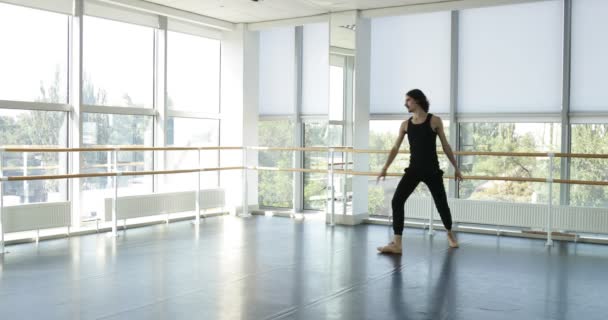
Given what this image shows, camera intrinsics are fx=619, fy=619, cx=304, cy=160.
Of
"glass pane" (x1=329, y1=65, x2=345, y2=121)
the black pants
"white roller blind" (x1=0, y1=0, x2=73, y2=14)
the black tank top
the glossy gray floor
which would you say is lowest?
the glossy gray floor

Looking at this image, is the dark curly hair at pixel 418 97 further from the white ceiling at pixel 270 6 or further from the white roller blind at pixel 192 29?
the white roller blind at pixel 192 29

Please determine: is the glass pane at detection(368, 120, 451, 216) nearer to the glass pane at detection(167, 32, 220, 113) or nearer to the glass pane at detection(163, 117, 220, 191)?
the glass pane at detection(163, 117, 220, 191)

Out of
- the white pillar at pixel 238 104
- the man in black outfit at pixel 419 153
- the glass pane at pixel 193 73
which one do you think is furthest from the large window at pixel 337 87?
the man in black outfit at pixel 419 153

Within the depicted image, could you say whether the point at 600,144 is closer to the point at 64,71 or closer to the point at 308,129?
the point at 308,129

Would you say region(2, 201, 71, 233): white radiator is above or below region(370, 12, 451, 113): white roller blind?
below

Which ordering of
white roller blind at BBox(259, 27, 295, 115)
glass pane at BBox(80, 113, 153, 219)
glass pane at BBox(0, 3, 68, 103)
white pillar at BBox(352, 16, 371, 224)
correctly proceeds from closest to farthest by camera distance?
glass pane at BBox(0, 3, 68, 103) → glass pane at BBox(80, 113, 153, 219) → white pillar at BBox(352, 16, 371, 224) → white roller blind at BBox(259, 27, 295, 115)

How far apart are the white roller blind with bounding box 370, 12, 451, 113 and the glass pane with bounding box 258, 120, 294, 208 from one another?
1690 millimetres

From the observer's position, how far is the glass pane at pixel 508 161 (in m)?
→ 7.59

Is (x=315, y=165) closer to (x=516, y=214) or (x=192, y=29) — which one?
(x=192, y=29)

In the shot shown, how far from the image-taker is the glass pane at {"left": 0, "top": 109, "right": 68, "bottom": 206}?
6945mm

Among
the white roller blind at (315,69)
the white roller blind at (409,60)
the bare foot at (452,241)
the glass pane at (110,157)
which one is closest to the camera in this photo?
the bare foot at (452,241)

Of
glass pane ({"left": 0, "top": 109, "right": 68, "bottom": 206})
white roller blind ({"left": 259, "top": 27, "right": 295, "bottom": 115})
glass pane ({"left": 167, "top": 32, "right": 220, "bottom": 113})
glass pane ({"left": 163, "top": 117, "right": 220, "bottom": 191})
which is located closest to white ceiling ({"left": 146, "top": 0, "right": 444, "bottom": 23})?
glass pane ({"left": 167, "top": 32, "right": 220, "bottom": 113})

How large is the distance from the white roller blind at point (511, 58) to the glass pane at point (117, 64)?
4.27m

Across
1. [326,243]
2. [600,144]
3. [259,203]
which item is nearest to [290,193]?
[259,203]
